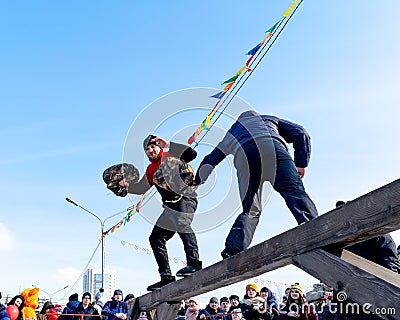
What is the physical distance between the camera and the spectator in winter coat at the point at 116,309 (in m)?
9.69

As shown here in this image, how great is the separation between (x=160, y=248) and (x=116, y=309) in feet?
15.5

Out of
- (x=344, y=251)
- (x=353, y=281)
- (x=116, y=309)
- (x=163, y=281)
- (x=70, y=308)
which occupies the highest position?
(x=70, y=308)

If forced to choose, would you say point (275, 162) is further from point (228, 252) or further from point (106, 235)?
point (106, 235)

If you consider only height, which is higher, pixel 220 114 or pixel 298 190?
pixel 220 114

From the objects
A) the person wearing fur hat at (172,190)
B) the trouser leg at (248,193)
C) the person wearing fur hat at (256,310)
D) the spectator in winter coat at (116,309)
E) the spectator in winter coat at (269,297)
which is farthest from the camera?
the spectator in winter coat at (116,309)

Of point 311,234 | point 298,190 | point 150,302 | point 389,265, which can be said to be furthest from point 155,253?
point 311,234

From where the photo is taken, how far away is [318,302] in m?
7.03

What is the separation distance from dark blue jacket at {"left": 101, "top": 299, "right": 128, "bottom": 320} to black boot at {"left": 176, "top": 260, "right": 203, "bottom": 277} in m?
5.00

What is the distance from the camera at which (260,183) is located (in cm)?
451

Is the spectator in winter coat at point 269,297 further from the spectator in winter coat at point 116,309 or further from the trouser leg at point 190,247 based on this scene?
the trouser leg at point 190,247

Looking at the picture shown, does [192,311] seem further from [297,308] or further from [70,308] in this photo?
[297,308]

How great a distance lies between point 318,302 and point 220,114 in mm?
3092

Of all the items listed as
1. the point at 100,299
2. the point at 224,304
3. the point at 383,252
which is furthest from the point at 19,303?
the point at 383,252

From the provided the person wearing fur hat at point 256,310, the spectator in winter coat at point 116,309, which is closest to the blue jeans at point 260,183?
the person wearing fur hat at point 256,310
